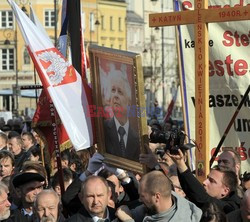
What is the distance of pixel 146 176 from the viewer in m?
9.02

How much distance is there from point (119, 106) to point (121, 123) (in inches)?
6.5

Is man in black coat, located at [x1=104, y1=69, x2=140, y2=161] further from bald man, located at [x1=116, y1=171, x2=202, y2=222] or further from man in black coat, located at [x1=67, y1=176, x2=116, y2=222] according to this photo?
bald man, located at [x1=116, y1=171, x2=202, y2=222]

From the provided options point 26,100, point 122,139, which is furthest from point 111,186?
point 26,100

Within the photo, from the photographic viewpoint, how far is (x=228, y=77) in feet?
45.1

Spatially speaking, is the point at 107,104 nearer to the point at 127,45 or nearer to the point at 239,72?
the point at 239,72

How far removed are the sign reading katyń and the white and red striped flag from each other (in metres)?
2.33

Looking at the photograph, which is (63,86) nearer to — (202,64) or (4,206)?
(4,206)

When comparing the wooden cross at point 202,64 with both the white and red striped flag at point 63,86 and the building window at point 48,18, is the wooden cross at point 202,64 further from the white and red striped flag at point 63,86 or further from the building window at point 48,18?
the building window at point 48,18

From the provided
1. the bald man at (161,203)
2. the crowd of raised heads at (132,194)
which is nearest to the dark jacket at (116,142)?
the crowd of raised heads at (132,194)

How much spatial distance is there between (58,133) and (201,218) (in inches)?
115

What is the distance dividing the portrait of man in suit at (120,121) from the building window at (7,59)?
85.8 metres

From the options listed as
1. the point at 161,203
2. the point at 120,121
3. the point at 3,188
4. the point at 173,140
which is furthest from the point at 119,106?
the point at 161,203

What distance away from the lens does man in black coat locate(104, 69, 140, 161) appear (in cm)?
1059

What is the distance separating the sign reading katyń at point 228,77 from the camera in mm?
13625
